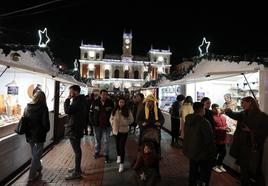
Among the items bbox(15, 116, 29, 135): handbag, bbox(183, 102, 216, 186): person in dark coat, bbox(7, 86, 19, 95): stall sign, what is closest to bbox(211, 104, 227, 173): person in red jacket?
bbox(183, 102, 216, 186): person in dark coat

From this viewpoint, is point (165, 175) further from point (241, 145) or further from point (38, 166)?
point (38, 166)

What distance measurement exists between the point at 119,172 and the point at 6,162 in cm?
222

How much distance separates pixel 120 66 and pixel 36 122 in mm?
74656

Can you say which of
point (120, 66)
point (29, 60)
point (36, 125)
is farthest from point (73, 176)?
point (120, 66)

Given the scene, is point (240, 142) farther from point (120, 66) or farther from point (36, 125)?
point (120, 66)

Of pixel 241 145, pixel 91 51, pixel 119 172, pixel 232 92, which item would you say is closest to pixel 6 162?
pixel 119 172

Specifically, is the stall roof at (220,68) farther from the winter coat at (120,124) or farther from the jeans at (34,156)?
the jeans at (34,156)

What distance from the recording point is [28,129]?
4852 millimetres

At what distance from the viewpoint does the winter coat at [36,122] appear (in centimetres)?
484

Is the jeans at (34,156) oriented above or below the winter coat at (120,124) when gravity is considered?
below

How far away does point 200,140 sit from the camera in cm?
409

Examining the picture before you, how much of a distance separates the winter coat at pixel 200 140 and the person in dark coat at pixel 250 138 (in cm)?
43

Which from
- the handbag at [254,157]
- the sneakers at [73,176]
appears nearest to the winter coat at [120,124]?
the sneakers at [73,176]

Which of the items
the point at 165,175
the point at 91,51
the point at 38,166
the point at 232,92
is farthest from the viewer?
the point at 91,51
